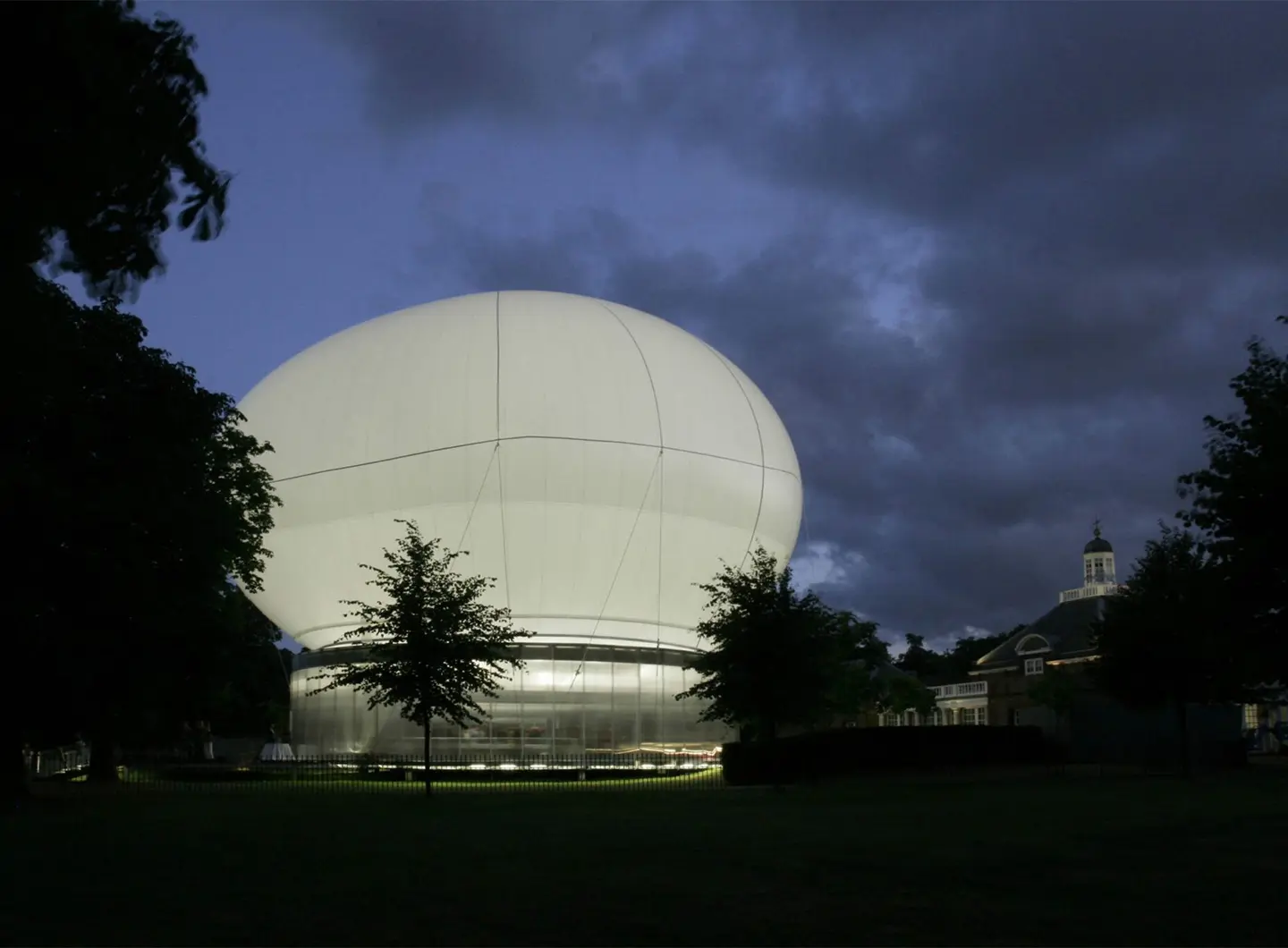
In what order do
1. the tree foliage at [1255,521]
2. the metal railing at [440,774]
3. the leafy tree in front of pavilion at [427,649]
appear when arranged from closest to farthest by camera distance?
the tree foliage at [1255,521] → the leafy tree in front of pavilion at [427,649] → the metal railing at [440,774]

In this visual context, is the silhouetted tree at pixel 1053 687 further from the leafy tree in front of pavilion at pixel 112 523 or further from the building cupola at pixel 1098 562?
the leafy tree in front of pavilion at pixel 112 523

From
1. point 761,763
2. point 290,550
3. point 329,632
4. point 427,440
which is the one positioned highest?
point 427,440

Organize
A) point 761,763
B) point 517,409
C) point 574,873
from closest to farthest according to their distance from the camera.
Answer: point 574,873, point 761,763, point 517,409

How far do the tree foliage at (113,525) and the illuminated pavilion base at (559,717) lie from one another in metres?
15.5

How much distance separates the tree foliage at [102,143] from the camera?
6250 mm

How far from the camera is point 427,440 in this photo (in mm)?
41531

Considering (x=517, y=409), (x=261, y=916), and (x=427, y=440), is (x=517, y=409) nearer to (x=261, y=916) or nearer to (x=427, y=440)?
(x=427, y=440)

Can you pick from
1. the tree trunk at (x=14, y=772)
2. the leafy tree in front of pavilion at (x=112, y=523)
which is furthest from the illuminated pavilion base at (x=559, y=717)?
the tree trunk at (x=14, y=772)

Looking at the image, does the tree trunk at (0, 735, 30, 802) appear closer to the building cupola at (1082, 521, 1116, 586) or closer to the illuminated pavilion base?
the illuminated pavilion base

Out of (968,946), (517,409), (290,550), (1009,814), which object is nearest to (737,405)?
(517,409)

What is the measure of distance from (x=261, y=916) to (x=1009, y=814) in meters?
12.3

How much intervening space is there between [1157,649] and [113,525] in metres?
27.5

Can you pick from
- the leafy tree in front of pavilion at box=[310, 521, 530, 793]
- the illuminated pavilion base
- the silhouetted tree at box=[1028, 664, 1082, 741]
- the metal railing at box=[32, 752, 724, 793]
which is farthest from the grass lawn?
the silhouetted tree at box=[1028, 664, 1082, 741]

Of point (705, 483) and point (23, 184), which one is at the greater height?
point (705, 483)
